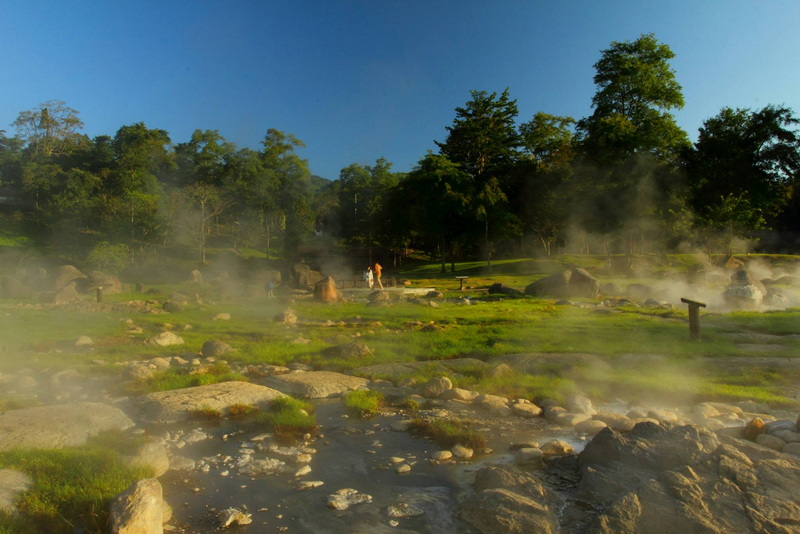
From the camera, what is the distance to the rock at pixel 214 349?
930cm

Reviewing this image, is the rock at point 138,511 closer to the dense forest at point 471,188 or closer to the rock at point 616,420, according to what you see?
the rock at point 616,420

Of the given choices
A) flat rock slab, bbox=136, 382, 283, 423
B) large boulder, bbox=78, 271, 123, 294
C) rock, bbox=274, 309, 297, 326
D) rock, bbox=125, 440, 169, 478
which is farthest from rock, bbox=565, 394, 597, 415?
large boulder, bbox=78, 271, 123, 294

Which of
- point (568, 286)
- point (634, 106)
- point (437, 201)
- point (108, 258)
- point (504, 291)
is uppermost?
point (634, 106)

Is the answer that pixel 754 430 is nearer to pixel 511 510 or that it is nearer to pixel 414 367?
pixel 511 510

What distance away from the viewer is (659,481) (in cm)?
374

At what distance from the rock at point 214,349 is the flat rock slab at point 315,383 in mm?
2100

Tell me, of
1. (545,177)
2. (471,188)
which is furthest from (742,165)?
(471,188)

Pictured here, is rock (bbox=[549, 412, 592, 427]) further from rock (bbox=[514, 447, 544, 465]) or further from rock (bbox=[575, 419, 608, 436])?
rock (bbox=[514, 447, 544, 465])

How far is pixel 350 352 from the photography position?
29.4ft

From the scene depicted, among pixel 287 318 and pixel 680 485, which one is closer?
pixel 680 485

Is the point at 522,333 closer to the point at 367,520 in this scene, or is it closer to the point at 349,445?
the point at 349,445

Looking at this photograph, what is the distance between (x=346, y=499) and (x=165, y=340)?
717 cm

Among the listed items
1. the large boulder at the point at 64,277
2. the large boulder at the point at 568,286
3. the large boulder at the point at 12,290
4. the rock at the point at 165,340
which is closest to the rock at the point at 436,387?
the rock at the point at 165,340

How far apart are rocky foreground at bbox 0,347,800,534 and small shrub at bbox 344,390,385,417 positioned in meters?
0.15
